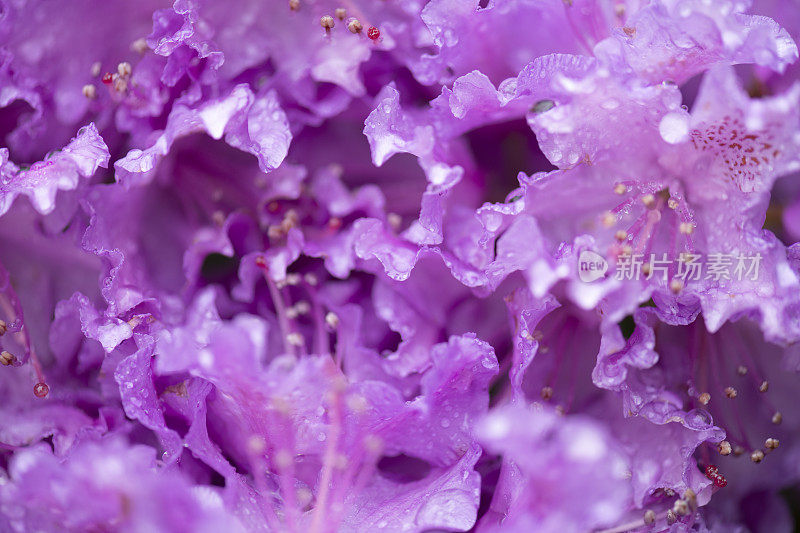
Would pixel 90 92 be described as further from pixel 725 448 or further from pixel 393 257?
pixel 725 448

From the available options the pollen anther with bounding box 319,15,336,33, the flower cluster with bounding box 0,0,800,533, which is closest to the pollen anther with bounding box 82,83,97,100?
the flower cluster with bounding box 0,0,800,533

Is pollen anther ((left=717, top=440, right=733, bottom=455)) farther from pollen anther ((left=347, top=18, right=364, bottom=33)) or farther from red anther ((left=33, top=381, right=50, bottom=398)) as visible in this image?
red anther ((left=33, top=381, right=50, bottom=398))

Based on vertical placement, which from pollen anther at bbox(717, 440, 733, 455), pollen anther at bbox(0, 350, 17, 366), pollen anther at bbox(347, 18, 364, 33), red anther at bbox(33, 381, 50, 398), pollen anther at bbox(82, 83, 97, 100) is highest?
pollen anther at bbox(347, 18, 364, 33)

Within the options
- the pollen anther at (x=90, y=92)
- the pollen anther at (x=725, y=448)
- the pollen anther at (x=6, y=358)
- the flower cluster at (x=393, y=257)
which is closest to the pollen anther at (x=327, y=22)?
the flower cluster at (x=393, y=257)

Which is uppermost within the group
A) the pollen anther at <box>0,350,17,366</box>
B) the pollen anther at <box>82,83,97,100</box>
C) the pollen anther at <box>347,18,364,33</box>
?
the pollen anther at <box>347,18,364,33</box>

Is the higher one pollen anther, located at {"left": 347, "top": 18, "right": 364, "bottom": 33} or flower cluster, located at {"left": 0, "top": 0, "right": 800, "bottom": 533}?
pollen anther, located at {"left": 347, "top": 18, "right": 364, "bottom": 33}

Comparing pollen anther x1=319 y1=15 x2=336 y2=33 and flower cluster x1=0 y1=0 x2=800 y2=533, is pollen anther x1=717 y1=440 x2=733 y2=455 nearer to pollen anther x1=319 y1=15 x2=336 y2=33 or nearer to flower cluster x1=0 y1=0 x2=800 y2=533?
flower cluster x1=0 y1=0 x2=800 y2=533

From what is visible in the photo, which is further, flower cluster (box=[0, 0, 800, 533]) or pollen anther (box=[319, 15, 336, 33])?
pollen anther (box=[319, 15, 336, 33])

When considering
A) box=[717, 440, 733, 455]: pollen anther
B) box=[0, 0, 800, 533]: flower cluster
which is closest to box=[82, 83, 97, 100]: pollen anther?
box=[0, 0, 800, 533]: flower cluster
